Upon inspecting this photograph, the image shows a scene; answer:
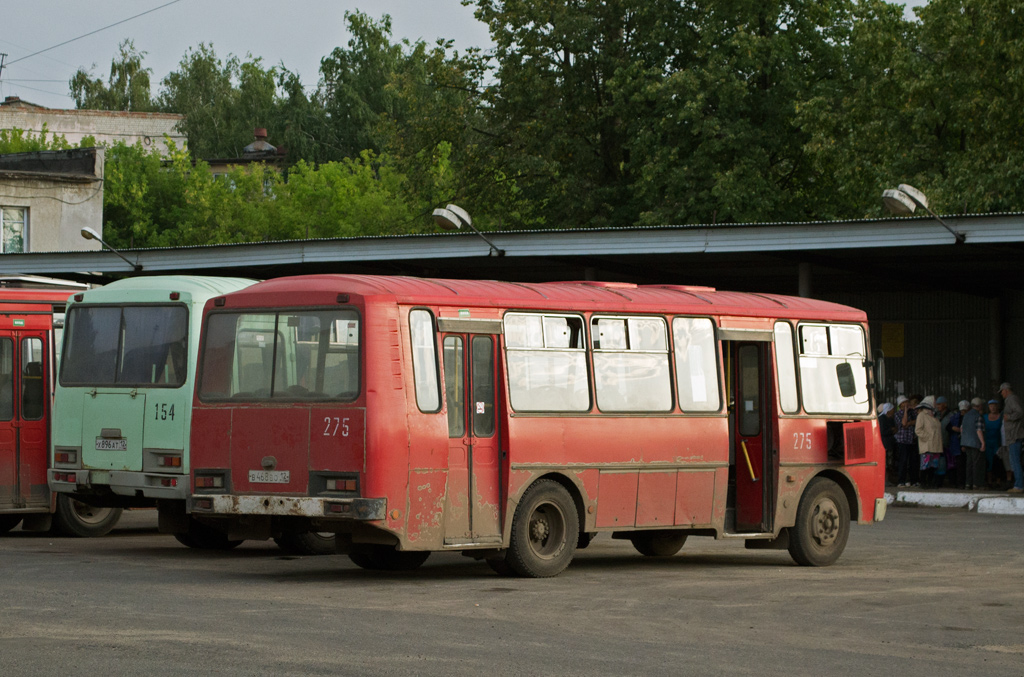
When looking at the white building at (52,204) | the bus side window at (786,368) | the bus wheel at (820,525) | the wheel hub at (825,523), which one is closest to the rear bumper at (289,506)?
the bus side window at (786,368)

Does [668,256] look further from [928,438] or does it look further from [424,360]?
[424,360]

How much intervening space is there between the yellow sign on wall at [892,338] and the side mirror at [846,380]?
1592 cm

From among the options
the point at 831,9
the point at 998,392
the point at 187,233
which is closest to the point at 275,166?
the point at 187,233

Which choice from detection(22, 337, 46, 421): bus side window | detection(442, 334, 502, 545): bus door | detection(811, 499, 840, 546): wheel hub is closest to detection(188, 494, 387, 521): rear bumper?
detection(442, 334, 502, 545): bus door

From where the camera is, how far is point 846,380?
16844mm

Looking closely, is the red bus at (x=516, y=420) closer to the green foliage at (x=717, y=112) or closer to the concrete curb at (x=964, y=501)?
the concrete curb at (x=964, y=501)

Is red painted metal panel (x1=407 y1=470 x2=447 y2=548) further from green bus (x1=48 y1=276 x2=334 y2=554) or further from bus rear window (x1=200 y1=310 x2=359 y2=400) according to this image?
green bus (x1=48 y1=276 x2=334 y2=554)

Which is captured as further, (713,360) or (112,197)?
(112,197)

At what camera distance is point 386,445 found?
12.8 m

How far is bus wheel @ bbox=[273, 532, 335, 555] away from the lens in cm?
1622

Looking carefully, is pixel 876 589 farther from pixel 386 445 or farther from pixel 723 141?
pixel 723 141

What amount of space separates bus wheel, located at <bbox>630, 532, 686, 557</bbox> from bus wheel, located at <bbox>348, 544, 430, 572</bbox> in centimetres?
296

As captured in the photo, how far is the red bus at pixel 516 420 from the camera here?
513 inches

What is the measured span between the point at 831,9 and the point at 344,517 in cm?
3480
